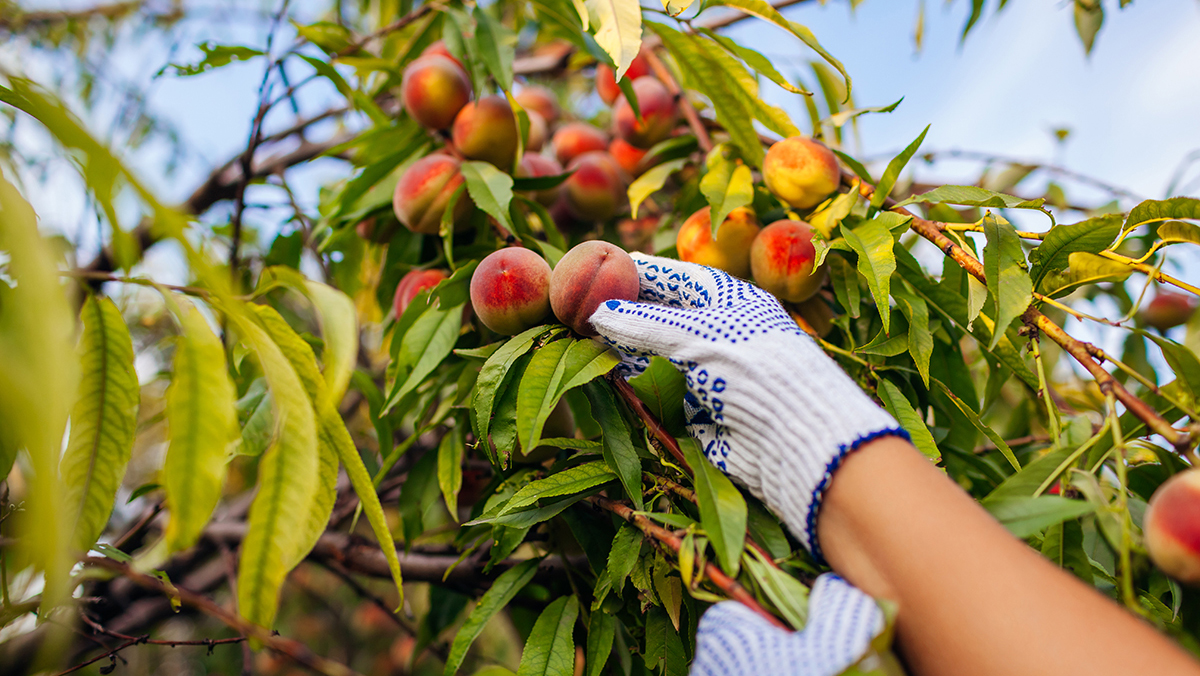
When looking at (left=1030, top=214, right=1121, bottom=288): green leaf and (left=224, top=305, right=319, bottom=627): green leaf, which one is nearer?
(left=224, top=305, right=319, bottom=627): green leaf

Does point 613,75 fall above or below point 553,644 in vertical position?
above

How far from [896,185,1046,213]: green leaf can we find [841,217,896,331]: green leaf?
8 cm

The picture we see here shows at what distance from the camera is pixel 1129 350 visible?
1599mm

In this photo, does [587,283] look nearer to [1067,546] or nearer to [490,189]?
[490,189]

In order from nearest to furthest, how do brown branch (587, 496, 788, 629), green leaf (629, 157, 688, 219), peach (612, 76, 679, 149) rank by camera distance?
brown branch (587, 496, 788, 629), green leaf (629, 157, 688, 219), peach (612, 76, 679, 149)

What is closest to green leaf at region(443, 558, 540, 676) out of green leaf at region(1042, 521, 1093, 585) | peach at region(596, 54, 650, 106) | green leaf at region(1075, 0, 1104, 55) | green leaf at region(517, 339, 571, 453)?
green leaf at region(517, 339, 571, 453)

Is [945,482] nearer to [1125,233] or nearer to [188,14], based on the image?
[1125,233]

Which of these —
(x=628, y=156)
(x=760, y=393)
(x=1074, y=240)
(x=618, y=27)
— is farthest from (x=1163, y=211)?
(x=628, y=156)

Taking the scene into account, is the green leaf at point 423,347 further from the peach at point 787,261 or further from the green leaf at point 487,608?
the peach at point 787,261

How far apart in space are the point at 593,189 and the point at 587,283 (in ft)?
2.22

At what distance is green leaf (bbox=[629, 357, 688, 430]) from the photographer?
787 millimetres

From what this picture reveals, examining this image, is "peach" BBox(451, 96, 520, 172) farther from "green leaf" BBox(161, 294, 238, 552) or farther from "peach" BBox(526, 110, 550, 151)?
"green leaf" BBox(161, 294, 238, 552)

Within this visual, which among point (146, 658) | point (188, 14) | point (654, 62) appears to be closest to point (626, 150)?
point (654, 62)

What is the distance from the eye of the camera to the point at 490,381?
85cm
